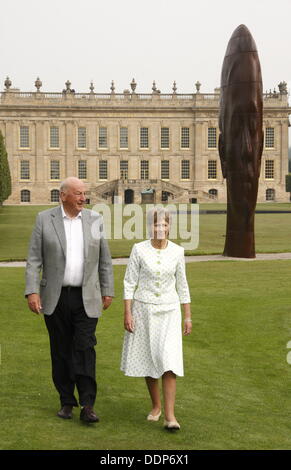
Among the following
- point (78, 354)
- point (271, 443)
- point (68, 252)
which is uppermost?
point (68, 252)

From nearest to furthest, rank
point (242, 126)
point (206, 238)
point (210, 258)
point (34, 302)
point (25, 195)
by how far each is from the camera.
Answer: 1. point (34, 302)
2. point (242, 126)
3. point (210, 258)
4. point (206, 238)
5. point (25, 195)

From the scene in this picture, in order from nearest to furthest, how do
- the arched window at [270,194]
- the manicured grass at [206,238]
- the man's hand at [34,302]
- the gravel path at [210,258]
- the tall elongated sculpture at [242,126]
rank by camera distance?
the man's hand at [34,302]
the tall elongated sculpture at [242,126]
the gravel path at [210,258]
the manicured grass at [206,238]
the arched window at [270,194]

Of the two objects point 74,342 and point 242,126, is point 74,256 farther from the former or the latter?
point 242,126

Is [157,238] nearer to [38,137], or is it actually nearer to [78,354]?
[78,354]

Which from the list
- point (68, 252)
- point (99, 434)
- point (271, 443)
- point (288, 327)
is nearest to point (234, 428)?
point (271, 443)

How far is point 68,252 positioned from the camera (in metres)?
6.00

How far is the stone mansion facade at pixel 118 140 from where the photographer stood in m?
78.6

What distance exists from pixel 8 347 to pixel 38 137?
71752 millimetres

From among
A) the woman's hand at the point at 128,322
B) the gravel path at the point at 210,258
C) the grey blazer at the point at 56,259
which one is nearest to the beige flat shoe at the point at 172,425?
A: the woman's hand at the point at 128,322

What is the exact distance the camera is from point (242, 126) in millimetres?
19141

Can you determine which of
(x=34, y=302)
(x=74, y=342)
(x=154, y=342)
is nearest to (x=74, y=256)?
(x=34, y=302)

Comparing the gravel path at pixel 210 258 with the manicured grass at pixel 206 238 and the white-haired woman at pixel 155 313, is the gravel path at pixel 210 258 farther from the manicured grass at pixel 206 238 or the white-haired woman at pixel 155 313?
the white-haired woman at pixel 155 313

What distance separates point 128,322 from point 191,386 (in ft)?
5.58

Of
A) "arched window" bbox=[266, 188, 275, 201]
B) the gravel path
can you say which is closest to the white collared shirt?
the gravel path
